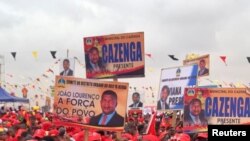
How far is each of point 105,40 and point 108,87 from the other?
119 inches

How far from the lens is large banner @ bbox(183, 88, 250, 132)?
38.4ft

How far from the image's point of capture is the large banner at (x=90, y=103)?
825 centimetres

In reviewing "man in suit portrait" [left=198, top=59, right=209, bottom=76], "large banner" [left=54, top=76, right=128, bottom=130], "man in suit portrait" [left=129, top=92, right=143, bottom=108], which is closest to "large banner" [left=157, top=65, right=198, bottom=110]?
"man in suit portrait" [left=198, top=59, right=209, bottom=76]

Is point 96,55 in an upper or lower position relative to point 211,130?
upper

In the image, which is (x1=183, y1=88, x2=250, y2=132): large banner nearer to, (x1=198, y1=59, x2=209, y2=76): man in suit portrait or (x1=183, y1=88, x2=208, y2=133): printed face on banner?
(x1=183, y1=88, x2=208, y2=133): printed face on banner

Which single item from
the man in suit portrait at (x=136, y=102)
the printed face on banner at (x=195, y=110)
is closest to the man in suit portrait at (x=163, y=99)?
the printed face on banner at (x=195, y=110)

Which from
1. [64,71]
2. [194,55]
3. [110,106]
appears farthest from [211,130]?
[194,55]

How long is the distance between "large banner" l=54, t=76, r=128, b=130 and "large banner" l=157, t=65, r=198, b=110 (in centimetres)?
674

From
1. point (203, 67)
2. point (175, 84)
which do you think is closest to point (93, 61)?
point (175, 84)

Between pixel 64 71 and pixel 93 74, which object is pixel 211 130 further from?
pixel 64 71

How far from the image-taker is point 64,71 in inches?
850

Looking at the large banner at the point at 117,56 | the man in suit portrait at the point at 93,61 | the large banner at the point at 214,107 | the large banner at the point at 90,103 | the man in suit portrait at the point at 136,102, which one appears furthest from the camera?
the man in suit portrait at the point at 136,102

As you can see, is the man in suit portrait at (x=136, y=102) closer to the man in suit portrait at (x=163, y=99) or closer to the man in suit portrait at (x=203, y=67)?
the man in suit portrait at (x=203, y=67)

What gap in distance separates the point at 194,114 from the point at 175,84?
11.8 ft
